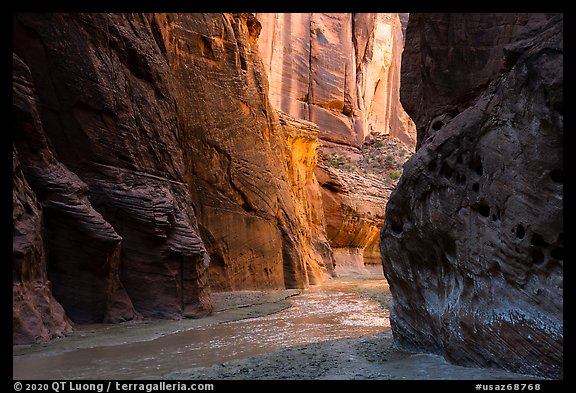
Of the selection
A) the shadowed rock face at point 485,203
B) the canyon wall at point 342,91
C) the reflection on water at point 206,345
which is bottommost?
the reflection on water at point 206,345

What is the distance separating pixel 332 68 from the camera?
48.8 m

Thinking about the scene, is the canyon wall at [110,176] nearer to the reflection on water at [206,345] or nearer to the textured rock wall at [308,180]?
the reflection on water at [206,345]

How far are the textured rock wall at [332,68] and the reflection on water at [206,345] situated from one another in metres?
33.3

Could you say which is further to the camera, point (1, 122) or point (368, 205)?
point (368, 205)

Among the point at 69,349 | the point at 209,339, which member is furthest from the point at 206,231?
the point at 69,349

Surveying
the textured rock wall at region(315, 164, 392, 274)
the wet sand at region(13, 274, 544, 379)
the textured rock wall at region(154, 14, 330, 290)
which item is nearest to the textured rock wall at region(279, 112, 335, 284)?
the textured rock wall at region(315, 164, 392, 274)

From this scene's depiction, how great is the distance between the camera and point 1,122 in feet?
18.8

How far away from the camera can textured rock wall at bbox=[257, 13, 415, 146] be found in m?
43.8

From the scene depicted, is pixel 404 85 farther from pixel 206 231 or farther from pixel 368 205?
pixel 368 205

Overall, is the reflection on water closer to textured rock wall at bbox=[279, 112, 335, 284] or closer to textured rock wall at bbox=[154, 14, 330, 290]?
textured rock wall at bbox=[154, 14, 330, 290]

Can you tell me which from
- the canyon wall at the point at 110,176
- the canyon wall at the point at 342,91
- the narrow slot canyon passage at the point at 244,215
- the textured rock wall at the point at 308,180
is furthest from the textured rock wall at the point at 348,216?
the canyon wall at the point at 110,176

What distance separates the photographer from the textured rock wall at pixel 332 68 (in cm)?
4375

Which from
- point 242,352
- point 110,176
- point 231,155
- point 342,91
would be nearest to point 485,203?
point 242,352
